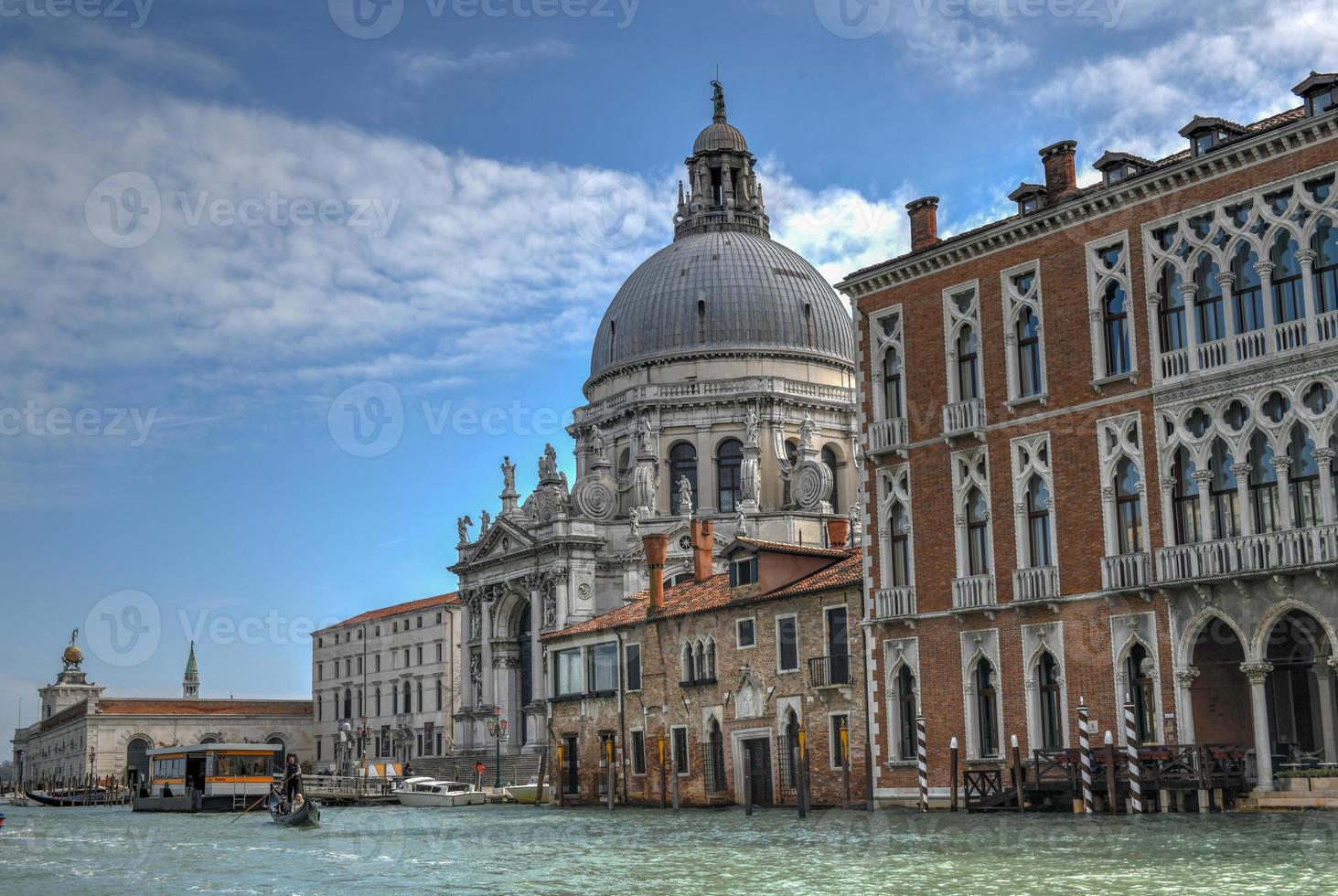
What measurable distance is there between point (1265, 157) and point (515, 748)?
51720mm

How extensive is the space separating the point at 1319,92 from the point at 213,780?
43101 mm

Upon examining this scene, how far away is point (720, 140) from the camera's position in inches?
3216

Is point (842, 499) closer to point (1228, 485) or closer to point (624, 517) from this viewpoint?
point (624, 517)

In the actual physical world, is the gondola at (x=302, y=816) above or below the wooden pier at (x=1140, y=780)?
below

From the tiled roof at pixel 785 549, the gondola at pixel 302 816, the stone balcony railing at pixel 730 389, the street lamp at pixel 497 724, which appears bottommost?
the gondola at pixel 302 816

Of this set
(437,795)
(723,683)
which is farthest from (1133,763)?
(437,795)

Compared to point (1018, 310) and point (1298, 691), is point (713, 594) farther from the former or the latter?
point (1298, 691)

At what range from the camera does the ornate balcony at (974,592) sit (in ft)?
104

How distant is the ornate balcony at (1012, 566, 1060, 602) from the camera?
30312 mm

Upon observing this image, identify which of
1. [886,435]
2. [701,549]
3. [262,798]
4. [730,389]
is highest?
[730,389]

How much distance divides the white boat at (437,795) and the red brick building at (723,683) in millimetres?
10339

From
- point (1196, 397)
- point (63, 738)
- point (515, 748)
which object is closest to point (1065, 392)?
point (1196, 397)

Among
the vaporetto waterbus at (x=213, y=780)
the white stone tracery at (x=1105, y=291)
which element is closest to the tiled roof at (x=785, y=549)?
the white stone tracery at (x=1105, y=291)

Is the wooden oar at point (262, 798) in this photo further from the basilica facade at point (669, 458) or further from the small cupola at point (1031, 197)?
the small cupola at point (1031, 197)
